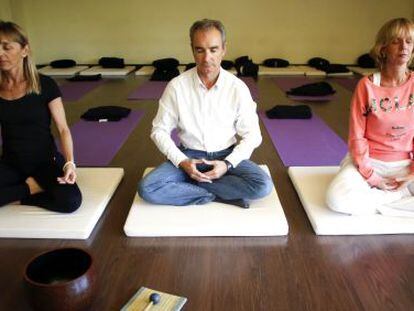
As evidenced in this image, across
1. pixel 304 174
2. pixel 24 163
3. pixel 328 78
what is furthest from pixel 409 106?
pixel 328 78

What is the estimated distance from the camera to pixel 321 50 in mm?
6578

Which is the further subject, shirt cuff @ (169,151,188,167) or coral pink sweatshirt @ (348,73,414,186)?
shirt cuff @ (169,151,188,167)

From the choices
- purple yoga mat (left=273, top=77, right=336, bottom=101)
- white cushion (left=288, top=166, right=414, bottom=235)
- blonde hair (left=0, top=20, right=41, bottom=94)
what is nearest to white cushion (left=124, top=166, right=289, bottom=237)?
white cushion (left=288, top=166, right=414, bottom=235)

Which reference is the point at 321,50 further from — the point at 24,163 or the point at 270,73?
the point at 24,163

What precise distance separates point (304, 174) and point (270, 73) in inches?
158

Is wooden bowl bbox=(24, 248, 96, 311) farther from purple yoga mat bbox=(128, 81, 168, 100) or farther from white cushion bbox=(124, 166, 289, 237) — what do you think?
purple yoga mat bbox=(128, 81, 168, 100)

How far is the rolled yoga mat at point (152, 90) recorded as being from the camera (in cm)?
474

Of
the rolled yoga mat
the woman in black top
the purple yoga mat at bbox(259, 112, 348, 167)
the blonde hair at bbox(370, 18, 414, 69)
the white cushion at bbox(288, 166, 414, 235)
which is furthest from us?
the rolled yoga mat

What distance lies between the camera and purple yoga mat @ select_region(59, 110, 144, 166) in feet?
9.33

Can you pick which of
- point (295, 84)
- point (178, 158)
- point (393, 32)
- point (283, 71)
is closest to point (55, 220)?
point (178, 158)

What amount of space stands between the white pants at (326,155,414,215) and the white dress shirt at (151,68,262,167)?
491mm

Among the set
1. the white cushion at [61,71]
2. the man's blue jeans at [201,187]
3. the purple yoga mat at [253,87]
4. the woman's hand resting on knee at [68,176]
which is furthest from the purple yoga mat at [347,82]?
the woman's hand resting on knee at [68,176]

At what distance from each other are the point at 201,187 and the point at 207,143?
242 mm

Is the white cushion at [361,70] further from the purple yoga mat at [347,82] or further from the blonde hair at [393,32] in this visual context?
the blonde hair at [393,32]
